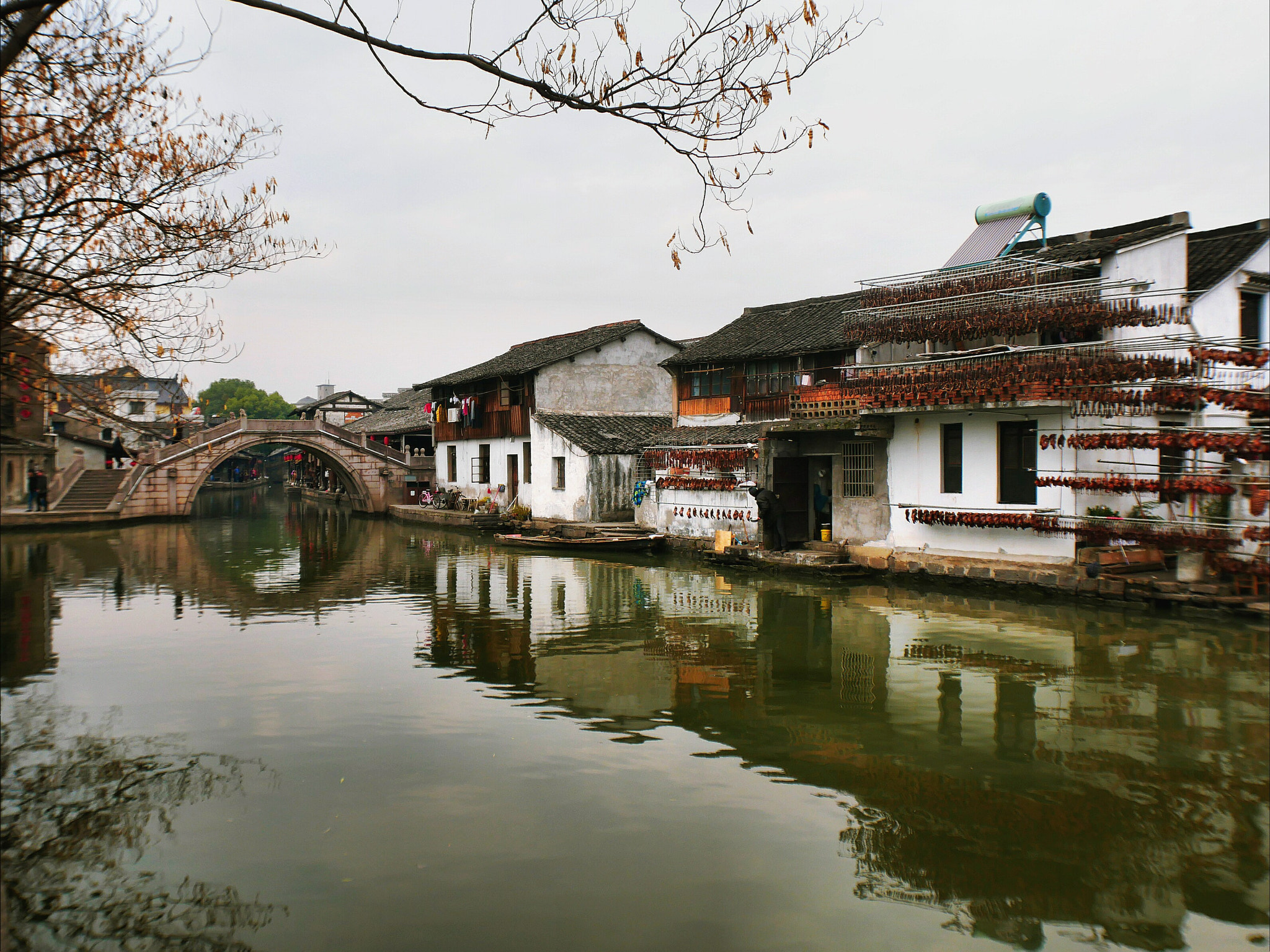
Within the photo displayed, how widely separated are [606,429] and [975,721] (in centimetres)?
1920

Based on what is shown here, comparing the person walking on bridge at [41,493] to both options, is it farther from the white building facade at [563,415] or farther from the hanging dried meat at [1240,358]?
the hanging dried meat at [1240,358]

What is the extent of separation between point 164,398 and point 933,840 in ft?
183

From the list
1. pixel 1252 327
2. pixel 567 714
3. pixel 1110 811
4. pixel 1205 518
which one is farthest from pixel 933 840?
pixel 1252 327

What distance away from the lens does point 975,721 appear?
807 centimetres

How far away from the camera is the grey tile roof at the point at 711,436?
2002 centimetres

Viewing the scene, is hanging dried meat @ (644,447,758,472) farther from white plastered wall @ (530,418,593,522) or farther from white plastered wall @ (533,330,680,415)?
white plastered wall @ (533,330,680,415)

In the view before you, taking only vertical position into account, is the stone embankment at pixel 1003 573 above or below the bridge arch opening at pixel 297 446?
below

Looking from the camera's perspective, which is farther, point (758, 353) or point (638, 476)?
point (638, 476)

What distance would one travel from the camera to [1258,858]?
17.7 feet

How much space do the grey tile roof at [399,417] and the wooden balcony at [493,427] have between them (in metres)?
1.94

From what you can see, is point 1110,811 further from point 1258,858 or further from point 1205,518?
point 1205,518

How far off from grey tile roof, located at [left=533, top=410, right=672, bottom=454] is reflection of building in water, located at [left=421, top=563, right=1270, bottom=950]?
10387 millimetres

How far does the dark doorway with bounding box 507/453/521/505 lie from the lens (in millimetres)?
28969

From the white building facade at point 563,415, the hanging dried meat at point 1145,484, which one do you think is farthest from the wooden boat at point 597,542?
the hanging dried meat at point 1145,484
